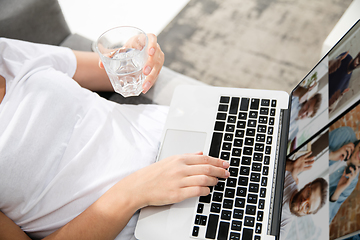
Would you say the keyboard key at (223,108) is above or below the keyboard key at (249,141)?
above

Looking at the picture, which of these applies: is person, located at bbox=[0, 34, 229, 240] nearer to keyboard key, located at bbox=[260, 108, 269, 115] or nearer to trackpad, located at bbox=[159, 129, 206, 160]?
trackpad, located at bbox=[159, 129, 206, 160]

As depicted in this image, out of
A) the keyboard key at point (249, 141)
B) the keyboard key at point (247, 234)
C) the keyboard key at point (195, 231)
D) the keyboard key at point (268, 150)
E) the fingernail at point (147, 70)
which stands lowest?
the keyboard key at point (195, 231)

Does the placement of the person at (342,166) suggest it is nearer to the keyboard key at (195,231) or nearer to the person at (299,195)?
the person at (299,195)

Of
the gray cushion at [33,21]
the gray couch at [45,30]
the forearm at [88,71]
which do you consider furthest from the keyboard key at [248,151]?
the gray cushion at [33,21]

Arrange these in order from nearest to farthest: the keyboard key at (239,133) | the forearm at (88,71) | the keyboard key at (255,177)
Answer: the keyboard key at (255,177) < the keyboard key at (239,133) < the forearm at (88,71)

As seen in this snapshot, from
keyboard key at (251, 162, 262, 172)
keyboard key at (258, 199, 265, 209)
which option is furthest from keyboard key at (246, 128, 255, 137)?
keyboard key at (258, 199, 265, 209)

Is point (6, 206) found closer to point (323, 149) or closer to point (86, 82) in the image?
point (86, 82)

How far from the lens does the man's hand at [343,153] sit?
2.25 ft

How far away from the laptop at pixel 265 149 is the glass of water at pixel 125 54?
202mm

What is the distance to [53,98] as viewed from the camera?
974 mm

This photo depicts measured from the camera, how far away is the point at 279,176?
0.86 m

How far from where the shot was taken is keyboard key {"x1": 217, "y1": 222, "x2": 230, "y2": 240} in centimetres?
80

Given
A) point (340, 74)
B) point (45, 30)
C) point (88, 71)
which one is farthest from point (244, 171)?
point (45, 30)

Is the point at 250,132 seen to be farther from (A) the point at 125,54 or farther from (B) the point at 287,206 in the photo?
(A) the point at 125,54
